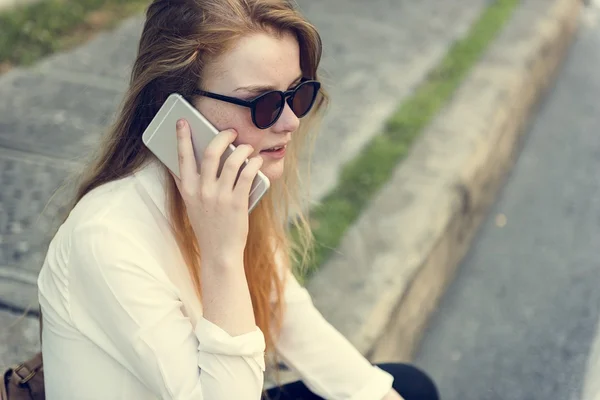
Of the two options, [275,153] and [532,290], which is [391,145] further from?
[275,153]

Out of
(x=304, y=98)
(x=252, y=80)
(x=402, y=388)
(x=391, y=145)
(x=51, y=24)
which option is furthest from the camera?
(x=51, y=24)

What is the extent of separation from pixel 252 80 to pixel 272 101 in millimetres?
61

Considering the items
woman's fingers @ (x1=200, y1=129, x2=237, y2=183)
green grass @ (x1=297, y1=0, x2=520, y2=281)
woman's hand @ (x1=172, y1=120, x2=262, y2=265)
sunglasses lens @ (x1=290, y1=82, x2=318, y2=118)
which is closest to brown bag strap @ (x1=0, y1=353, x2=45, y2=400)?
woman's hand @ (x1=172, y1=120, x2=262, y2=265)

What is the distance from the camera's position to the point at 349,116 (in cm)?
418

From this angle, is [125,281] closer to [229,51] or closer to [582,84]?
[229,51]

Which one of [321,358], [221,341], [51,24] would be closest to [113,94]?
[51,24]

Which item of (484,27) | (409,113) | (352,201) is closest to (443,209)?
(352,201)

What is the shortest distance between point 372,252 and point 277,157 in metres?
1.41

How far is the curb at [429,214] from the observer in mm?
2734

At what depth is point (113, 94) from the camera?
4008mm

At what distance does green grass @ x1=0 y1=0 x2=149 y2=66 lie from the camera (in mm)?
4168

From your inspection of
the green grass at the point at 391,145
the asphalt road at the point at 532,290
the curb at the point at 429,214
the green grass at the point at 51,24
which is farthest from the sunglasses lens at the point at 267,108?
the green grass at the point at 51,24

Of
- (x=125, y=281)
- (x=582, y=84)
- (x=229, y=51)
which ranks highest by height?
(x=229, y=51)

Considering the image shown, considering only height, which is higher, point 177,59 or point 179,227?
point 177,59
